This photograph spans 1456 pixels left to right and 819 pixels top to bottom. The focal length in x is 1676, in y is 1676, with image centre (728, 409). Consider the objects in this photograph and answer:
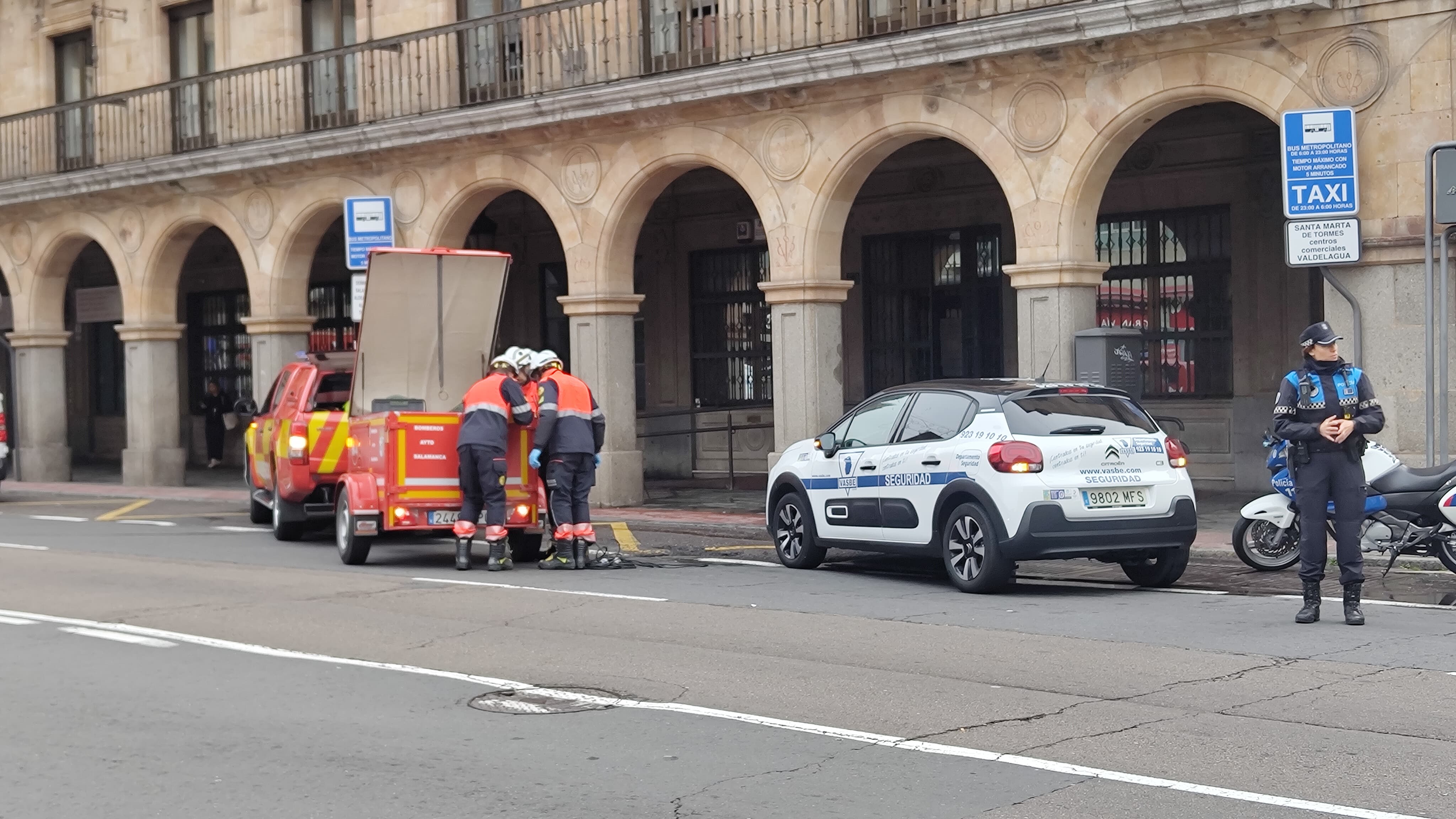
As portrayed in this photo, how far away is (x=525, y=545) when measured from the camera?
15477mm

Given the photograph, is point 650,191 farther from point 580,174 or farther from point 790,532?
point 790,532

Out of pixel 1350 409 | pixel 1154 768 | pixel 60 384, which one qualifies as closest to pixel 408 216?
pixel 60 384

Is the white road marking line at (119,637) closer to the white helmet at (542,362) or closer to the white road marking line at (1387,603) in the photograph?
the white helmet at (542,362)

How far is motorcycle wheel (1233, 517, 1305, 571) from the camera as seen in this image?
13.2 meters

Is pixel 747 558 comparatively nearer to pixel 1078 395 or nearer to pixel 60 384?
pixel 1078 395

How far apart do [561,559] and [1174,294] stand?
9.64 meters

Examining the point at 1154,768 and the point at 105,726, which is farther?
the point at 105,726

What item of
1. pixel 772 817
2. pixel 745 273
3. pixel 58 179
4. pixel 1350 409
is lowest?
pixel 772 817

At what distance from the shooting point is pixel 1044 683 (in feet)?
27.6

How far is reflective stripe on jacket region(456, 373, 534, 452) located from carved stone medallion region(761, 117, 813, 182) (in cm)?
593

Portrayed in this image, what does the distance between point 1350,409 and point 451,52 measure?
15.4m

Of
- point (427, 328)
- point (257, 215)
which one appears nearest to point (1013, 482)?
point (427, 328)

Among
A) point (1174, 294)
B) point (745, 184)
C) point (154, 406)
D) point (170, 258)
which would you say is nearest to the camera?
point (745, 184)

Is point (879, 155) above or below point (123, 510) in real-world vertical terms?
above
